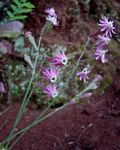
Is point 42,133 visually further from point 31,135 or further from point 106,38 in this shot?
point 106,38

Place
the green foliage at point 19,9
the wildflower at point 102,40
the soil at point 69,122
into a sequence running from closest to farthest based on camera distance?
the wildflower at point 102,40
the soil at point 69,122
the green foliage at point 19,9

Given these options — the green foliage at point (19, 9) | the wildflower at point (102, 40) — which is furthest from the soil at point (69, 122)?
the wildflower at point (102, 40)

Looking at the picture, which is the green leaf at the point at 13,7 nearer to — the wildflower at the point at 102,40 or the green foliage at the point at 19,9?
the green foliage at the point at 19,9

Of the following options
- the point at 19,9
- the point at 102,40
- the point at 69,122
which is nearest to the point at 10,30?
the point at 102,40

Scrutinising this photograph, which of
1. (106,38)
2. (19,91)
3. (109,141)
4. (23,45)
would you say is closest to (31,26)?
(23,45)

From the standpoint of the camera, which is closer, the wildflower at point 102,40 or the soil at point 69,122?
the wildflower at point 102,40

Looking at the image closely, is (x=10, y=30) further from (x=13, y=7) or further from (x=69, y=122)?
(x=69, y=122)

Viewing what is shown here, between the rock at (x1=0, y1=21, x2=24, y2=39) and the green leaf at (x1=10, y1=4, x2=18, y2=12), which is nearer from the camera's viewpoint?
the rock at (x1=0, y1=21, x2=24, y2=39)

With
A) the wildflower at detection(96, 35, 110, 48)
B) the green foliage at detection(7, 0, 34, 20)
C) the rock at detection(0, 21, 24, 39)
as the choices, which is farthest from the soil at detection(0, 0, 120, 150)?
the wildflower at detection(96, 35, 110, 48)

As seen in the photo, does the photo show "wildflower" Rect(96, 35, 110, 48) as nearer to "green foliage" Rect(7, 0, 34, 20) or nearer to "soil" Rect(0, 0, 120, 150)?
"soil" Rect(0, 0, 120, 150)
